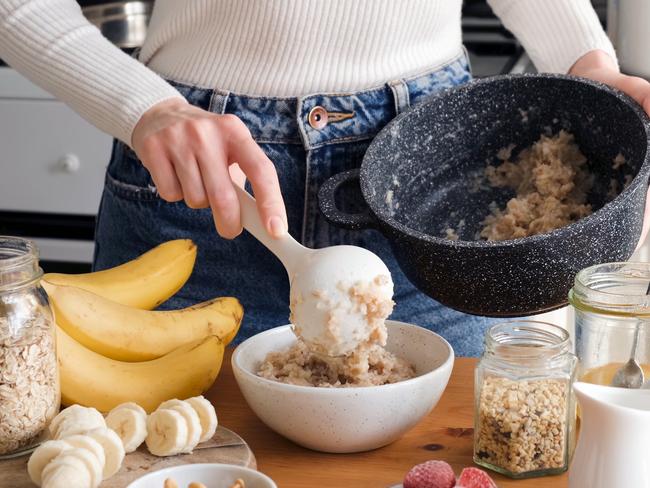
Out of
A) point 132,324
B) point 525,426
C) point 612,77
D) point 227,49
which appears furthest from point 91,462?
point 612,77

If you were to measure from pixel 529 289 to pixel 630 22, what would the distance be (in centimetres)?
93

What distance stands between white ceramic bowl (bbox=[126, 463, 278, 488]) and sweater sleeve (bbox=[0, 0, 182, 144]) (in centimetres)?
42

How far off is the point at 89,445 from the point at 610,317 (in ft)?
1.36

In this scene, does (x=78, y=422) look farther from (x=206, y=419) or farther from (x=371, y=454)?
(x=371, y=454)

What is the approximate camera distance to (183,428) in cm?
82

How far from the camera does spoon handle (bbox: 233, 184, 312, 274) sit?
87 centimetres

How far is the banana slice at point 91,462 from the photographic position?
753mm

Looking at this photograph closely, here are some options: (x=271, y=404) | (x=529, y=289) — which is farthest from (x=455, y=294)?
(x=271, y=404)

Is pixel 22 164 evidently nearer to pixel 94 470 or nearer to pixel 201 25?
pixel 201 25

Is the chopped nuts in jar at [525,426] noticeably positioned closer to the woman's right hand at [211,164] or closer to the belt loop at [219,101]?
the woman's right hand at [211,164]

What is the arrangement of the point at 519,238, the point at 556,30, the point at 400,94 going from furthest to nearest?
the point at 556,30
the point at 400,94
the point at 519,238

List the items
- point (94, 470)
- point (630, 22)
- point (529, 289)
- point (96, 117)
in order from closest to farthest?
point (94, 470) → point (529, 289) → point (96, 117) → point (630, 22)

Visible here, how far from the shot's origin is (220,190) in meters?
0.91

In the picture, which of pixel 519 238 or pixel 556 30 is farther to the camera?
pixel 556 30
